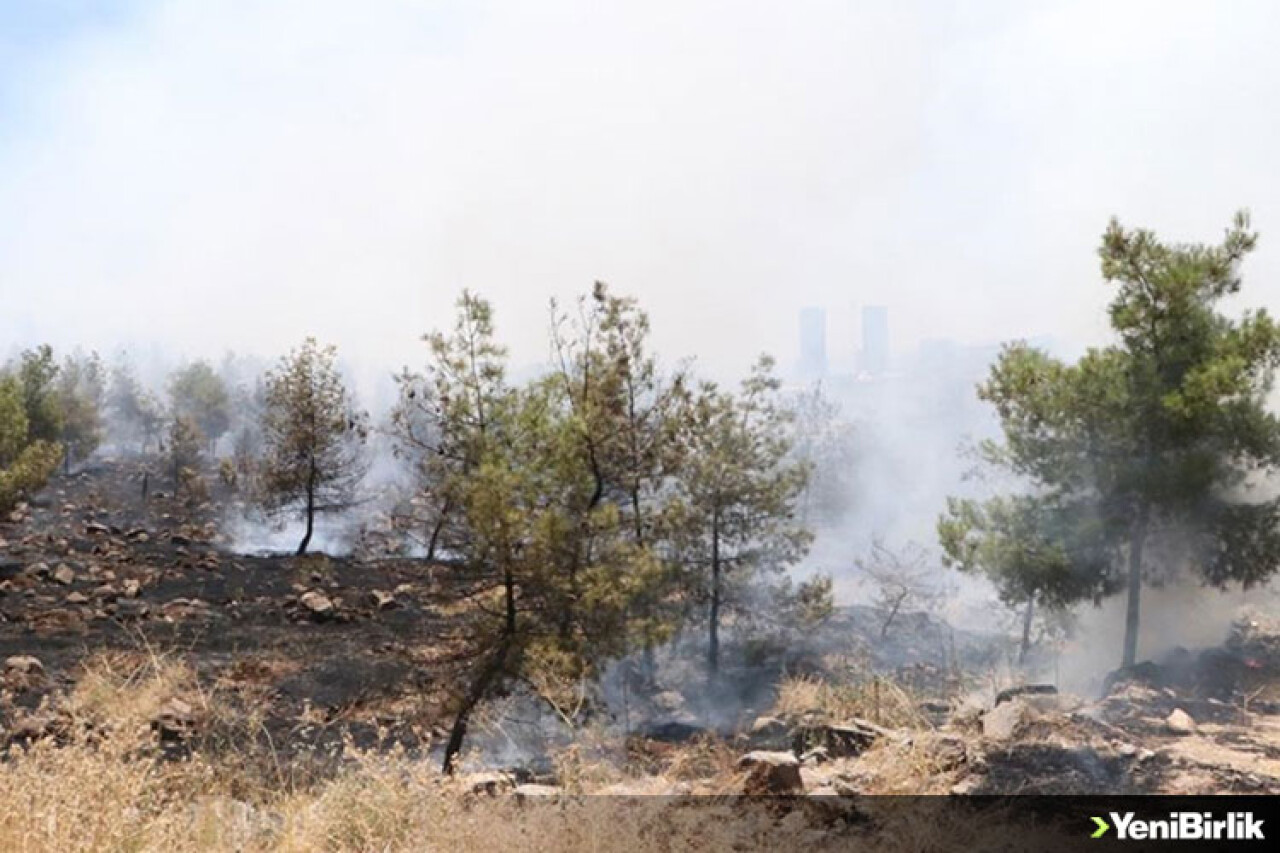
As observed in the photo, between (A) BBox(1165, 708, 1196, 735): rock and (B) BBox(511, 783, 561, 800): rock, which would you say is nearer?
(B) BBox(511, 783, 561, 800): rock

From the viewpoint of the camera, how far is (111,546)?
23.2 metres

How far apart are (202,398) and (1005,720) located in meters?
46.2

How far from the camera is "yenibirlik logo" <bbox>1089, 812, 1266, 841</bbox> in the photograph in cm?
409

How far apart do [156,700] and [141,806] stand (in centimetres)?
774

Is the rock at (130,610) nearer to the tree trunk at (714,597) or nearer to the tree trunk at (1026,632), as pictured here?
the tree trunk at (714,597)

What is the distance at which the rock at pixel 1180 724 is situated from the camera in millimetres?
7445

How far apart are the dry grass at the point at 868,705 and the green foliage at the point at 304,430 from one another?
17.8 m

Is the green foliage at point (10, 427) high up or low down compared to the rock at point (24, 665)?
up

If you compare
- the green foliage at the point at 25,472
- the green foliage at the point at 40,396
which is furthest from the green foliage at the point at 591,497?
the green foliage at the point at 40,396

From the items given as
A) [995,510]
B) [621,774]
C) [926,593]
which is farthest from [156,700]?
[926,593]

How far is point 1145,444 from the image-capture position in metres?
11.9

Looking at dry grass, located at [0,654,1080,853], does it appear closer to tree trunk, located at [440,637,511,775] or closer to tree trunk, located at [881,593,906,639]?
tree trunk, located at [440,637,511,775]

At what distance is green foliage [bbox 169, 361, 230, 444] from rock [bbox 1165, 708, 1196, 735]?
45695mm

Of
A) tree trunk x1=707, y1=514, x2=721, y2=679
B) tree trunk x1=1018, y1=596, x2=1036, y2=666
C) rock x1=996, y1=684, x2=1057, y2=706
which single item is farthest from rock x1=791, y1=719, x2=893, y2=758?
tree trunk x1=1018, y1=596, x2=1036, y2=666
